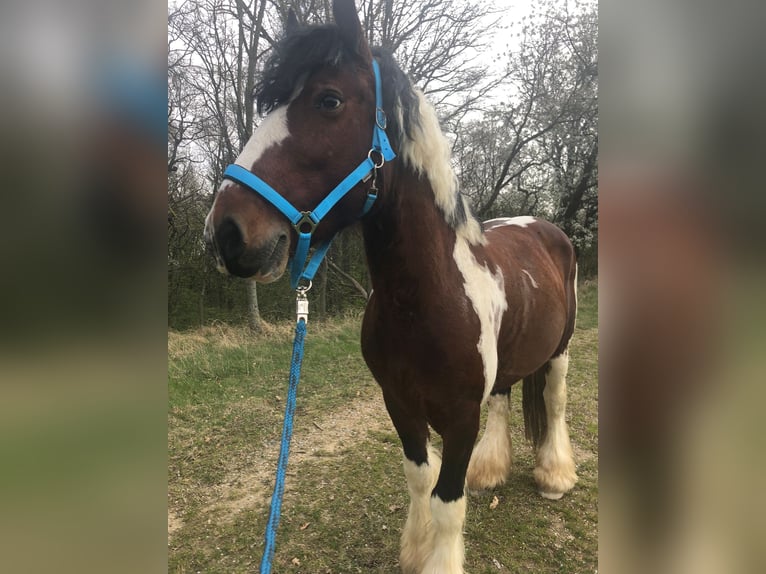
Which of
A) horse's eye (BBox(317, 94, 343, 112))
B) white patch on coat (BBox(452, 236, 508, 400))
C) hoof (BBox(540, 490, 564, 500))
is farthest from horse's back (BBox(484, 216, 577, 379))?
horse's eye (BBox(317, 94, 343, 112))

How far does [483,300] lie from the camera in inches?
75.6

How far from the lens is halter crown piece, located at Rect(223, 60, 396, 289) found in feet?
4.17

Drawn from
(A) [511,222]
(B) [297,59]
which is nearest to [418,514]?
(A) [511,222]

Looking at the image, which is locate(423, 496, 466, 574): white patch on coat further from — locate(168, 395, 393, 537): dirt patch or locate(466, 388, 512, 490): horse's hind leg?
locate(168, 395, 393, 537): dirt patch

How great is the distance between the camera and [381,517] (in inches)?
112

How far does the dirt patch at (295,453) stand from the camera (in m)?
2.97

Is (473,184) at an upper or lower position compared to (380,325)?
upper

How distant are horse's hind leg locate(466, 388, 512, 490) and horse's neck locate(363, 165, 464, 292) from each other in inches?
77.1

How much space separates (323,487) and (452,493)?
60.9 inches
